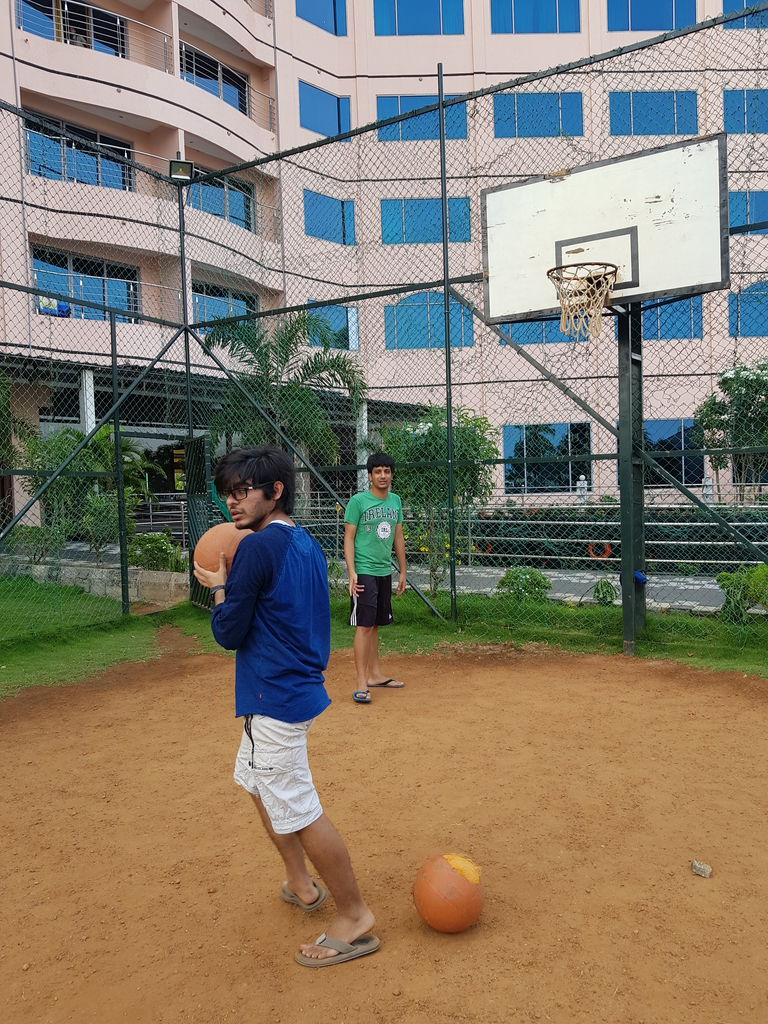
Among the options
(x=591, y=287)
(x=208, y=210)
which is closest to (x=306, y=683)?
(x=591, y=287)

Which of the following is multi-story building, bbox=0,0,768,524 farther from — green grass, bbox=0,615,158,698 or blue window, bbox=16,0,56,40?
green grass, bbox=0,615,158,698

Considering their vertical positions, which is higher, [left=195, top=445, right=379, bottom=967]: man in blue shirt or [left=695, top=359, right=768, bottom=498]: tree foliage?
[left=695, top=359, right=768, bottom=498]: tree foliage

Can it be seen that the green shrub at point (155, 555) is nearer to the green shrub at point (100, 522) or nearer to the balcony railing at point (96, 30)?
the green shrub at point (100, 522)

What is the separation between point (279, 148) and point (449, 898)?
2532 cm

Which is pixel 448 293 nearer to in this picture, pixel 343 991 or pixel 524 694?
pixel 524 694

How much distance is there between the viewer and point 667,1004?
7.27ft

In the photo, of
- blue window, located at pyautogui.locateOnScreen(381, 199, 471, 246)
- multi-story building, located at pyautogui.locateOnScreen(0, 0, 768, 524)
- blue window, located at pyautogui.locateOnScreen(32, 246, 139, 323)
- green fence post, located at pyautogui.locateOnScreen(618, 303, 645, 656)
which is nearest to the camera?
green fence post, located at pyautogui.locateOnScreen(618, 303, 645, 656)

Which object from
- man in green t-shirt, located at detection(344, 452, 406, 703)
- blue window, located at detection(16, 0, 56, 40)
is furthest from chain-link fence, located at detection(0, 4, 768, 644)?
blue window, located at detection(16, 0, 56, 40)

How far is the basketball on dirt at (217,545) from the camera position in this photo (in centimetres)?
256

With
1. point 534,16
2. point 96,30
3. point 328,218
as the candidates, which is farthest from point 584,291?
point 534,16

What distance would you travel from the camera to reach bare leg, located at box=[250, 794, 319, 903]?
2.68 meters

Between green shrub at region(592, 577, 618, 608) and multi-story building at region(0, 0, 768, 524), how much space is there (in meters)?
2.61

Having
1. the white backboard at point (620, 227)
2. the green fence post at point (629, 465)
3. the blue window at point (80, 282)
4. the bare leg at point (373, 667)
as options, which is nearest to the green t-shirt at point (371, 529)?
the bare leg at point (373, 667)

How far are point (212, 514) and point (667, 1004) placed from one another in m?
8.11
